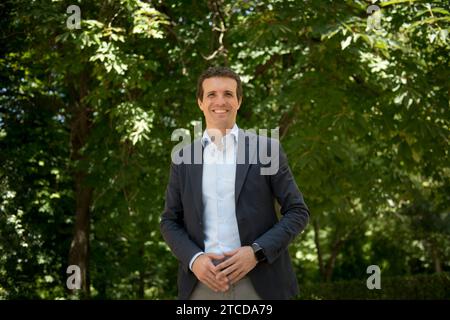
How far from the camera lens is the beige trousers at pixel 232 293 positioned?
2.02 metres

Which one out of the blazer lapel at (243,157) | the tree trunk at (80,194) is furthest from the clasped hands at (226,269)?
the tree trunk at (80,194)

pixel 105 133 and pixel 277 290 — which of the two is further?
pixel 105 133

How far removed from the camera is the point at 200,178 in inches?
84.6

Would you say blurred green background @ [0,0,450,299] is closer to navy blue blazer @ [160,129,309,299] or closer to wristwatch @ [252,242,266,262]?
navy blue blazer @ [160,129,309,299]

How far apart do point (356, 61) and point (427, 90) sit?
0.97 metres

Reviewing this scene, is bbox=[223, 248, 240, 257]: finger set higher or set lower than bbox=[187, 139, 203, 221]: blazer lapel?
lower

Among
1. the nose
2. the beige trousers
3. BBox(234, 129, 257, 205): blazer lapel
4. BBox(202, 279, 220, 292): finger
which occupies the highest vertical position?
the nose

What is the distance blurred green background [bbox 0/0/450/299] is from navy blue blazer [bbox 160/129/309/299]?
4.04 meters

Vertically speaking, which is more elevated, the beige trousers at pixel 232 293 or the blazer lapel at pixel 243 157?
the blazer lapel at pixel 243 157

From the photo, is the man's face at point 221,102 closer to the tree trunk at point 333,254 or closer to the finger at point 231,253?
the finger at point 231,253

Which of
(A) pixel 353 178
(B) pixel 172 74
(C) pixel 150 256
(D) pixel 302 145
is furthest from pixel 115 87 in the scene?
(C) pixel 150 256

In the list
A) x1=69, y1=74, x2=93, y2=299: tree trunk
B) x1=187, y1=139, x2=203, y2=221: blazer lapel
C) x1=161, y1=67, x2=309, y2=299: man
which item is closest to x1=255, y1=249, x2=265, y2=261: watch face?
x1=161, y1=67, x2=309, y2=299: man

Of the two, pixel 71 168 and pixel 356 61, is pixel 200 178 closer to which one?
pixel 356 61

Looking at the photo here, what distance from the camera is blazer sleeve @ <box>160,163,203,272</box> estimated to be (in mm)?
2084
